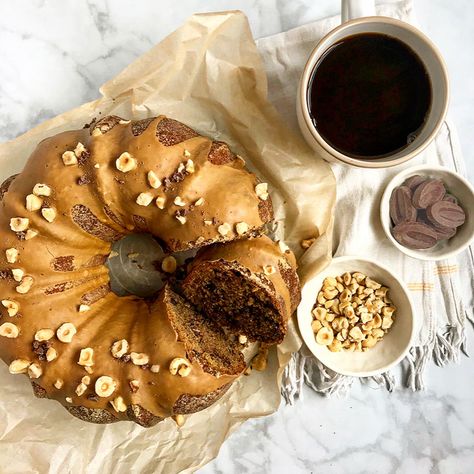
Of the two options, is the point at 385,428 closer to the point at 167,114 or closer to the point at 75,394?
the point at 75,394

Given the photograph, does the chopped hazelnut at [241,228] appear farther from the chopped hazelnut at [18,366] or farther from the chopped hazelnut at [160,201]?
the chopped hazelnut at [18,366]

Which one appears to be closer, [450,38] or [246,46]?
[246,46]

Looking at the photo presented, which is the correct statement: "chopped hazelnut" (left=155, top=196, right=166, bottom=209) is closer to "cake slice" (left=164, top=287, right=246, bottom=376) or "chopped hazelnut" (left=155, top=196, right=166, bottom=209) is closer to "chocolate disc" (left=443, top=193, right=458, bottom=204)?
"cake slice" (left=164, top=287, right=246, bottom=376)

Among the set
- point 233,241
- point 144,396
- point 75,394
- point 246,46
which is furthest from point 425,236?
point 75,394

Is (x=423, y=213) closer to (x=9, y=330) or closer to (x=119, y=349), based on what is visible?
(x=119, y=349)

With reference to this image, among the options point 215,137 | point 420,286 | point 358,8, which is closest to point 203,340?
point 215,137

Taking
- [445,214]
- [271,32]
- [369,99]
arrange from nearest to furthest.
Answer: [369,99]
[445,214]
[271,32]

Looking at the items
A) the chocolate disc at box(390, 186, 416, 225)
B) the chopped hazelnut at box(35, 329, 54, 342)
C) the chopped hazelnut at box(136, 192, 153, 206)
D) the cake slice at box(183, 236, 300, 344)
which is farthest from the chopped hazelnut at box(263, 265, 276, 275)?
the chopped hazelnut at box(35, 329, 54, 342)
